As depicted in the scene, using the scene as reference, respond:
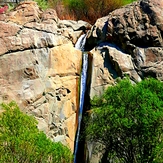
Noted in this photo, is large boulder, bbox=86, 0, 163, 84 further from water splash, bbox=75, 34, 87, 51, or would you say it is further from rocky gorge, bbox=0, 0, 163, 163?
water splash, bbox=75, 34, 87, 51

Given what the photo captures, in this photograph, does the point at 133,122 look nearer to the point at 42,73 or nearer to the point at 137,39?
the point at 42,73

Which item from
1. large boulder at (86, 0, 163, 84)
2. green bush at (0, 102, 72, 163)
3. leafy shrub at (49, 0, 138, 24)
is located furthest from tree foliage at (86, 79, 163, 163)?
leafy shrub at (49, 0, 138, 24)

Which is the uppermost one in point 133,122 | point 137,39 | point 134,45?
point 137,39

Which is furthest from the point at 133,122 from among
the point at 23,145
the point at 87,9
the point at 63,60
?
the point at 87,9

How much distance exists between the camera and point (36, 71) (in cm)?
2009

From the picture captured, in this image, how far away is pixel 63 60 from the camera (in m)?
21.2

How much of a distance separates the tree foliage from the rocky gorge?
4.42m

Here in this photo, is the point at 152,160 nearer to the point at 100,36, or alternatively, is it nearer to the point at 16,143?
the point at 16,143

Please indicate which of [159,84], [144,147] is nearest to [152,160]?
[144,147]

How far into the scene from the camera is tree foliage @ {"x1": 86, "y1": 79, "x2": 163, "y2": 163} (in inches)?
559

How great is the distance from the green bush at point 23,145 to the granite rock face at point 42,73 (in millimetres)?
6297

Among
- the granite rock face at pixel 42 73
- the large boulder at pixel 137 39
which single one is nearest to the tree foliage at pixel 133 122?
Answer: the granite rock face at pixel 42 73

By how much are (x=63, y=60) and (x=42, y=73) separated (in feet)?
5.24

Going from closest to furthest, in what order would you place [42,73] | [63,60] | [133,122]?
[133,122] → [42,73] → [63,60]
